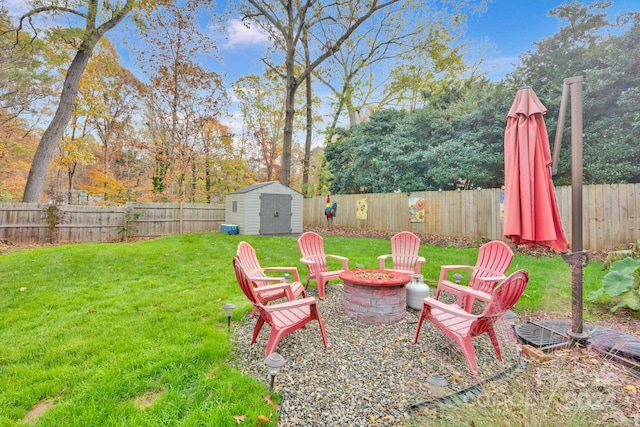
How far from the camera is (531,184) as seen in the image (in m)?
2.28

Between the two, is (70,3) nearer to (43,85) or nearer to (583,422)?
(43,85)

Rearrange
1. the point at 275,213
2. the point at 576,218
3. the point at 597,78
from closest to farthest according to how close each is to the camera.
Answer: the point at 576,218 < the point at 597,78 < the point at 275,213

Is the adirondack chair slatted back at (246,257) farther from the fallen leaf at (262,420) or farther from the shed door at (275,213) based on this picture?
the shed door at (275,213)

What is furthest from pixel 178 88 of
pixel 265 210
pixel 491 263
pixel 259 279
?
pixel 491 263

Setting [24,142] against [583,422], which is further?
[24,142]

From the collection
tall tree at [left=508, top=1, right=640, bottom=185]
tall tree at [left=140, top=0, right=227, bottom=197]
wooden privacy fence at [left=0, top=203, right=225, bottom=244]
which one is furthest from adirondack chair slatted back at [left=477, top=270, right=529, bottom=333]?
tall tree at [left=140, top=0, right=227, bottom=197]

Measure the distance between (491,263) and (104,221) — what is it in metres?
11.4

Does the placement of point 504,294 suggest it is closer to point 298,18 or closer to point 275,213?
point 275,213

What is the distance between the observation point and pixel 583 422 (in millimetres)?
1225

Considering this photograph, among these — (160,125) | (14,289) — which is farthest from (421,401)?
(160,125)

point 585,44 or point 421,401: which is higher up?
point 585,44

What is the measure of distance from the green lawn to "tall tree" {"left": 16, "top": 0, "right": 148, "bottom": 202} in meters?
4.36

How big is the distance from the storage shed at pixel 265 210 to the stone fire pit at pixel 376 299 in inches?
303

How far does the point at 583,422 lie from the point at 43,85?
59.3ft
